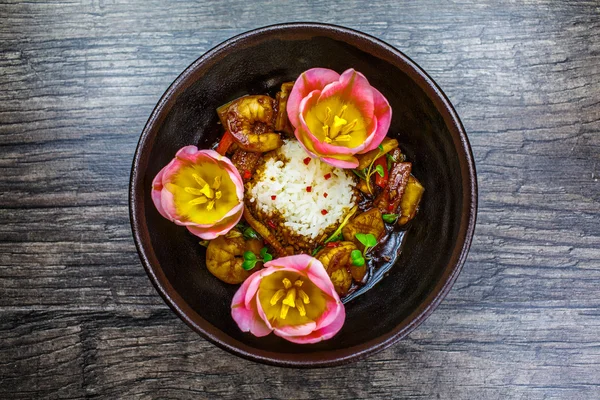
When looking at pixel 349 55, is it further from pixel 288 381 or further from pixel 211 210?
pixel 288 381

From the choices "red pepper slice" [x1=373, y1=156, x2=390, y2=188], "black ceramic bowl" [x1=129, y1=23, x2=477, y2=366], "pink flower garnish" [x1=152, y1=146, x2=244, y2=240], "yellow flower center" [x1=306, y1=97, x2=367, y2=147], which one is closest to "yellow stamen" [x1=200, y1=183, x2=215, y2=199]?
"pink flower garnish" [x1=152, y1=146, x2=244, y2=240]

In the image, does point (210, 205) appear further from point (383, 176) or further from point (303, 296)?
point (383, 176)

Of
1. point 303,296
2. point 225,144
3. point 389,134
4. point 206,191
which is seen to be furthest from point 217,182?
point 389,134

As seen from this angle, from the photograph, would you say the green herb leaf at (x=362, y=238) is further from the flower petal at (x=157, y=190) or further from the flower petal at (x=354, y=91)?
the flower petal at (x=157, y=190)

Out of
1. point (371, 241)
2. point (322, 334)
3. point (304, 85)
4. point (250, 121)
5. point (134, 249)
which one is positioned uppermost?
point (304, 85)

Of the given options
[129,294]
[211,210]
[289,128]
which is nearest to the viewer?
[211,210]

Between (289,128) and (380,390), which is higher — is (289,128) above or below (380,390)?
above

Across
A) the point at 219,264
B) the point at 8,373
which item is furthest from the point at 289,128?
the point at 8,373

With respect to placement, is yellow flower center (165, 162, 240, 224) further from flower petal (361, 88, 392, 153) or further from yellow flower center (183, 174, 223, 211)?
flower petal (361, 88, 392, 153)
